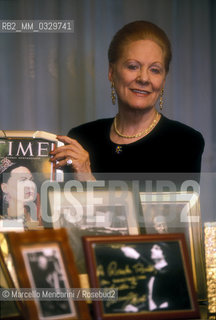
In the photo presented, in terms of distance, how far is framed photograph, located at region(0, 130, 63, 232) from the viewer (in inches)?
40.8

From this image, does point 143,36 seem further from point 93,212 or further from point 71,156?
point 93,212

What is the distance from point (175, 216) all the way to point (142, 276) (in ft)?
0.68

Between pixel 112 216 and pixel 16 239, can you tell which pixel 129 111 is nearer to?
pixel 112 216

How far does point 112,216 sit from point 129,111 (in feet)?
2.54

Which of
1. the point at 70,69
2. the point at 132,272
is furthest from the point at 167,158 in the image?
the point at 70,69

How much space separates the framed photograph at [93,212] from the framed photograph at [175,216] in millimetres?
37

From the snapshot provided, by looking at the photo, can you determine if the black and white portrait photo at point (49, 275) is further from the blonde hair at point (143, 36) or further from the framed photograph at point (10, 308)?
the blonde hair at point (143, 36)

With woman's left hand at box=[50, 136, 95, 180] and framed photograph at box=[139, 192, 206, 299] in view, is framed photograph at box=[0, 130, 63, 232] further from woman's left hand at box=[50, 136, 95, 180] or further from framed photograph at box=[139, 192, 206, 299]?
framed photograph at box=[139, 192, 206, 299]

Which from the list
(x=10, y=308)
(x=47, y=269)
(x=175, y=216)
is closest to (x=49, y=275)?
(x=47, y=269)

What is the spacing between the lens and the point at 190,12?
2607 millimetres

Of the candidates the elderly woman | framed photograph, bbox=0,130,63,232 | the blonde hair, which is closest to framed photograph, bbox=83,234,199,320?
framed photograph, bbox=0,130,63,232

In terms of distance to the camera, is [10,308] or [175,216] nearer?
[10,308]

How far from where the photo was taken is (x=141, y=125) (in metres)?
1.66

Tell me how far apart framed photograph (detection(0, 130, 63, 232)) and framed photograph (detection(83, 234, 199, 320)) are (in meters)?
0.29
